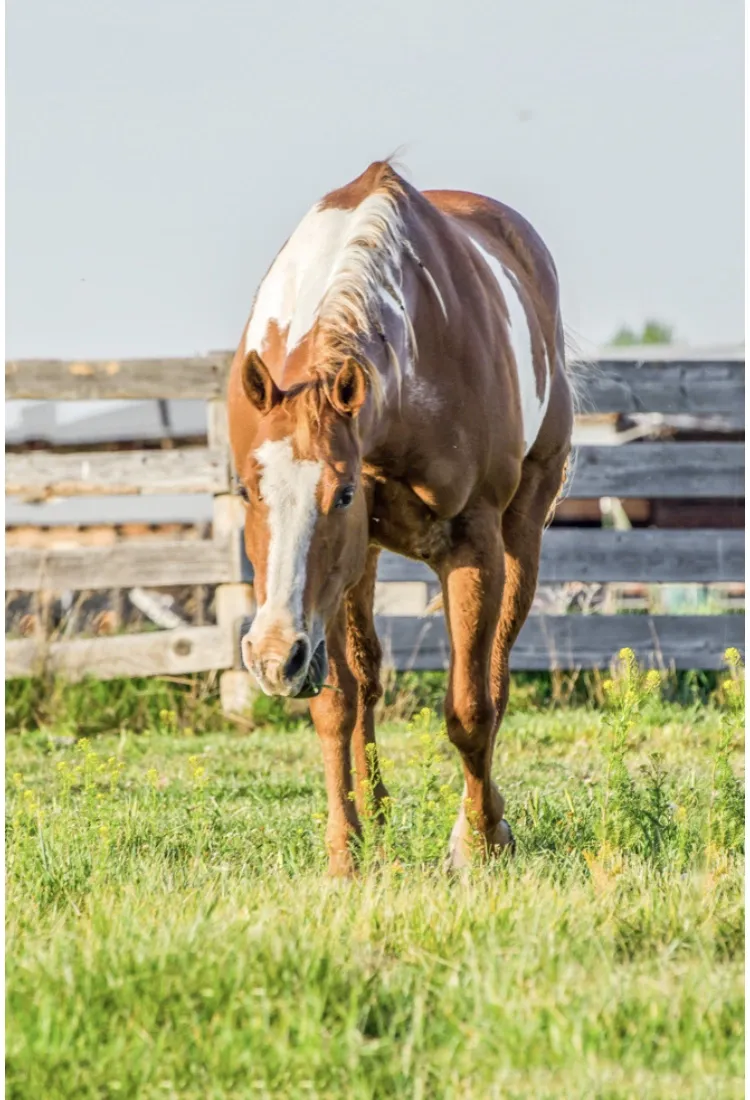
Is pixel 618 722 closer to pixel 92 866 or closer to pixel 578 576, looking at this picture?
pixel 92 866

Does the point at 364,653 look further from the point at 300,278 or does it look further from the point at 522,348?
the point at 300,278

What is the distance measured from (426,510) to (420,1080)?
221cm

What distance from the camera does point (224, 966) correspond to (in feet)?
8.82

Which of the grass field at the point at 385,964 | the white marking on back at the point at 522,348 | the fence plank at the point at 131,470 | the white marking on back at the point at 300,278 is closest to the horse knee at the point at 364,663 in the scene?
the grass field at the point at 385,964

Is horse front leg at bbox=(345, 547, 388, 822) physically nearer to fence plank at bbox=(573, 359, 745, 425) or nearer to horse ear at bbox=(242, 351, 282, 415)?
horse ear at bbox=(242, 351, 282, 415)

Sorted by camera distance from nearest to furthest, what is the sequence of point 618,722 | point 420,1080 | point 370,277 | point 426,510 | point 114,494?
point 420,1080 < point 618,722 < point 370,277 < point 426,510 < point 114,494

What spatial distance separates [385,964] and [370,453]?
1658 mm

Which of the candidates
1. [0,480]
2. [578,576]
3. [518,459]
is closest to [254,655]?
[518,459]

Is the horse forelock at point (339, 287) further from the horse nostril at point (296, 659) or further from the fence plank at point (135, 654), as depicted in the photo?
the fence plank at point (135, 654)

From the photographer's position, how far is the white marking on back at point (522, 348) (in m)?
5.05

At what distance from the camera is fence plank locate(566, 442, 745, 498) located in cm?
914

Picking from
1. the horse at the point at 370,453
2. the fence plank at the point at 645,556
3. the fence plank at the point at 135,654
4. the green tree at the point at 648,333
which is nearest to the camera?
the horse at the point at 370,453

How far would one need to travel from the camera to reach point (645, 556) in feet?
30.0

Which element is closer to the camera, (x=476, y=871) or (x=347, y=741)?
(x=476, y=871)
